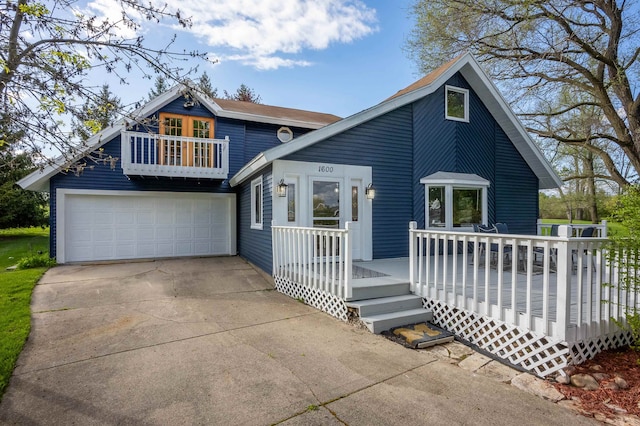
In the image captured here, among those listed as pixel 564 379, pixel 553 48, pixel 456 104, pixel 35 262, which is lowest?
pixel 564 379

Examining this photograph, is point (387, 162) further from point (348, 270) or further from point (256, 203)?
point (348, 270)

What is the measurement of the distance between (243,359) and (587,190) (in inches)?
1019

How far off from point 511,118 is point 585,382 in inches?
330

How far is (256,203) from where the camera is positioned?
8.66 meters

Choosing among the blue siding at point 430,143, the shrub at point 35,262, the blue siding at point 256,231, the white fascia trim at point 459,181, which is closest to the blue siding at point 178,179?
the blue siding at point 256,231

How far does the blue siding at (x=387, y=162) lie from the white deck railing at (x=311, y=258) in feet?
7.65

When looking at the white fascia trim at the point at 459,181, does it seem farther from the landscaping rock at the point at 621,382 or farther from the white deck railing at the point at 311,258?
the landscaping rock at the point at 621,382

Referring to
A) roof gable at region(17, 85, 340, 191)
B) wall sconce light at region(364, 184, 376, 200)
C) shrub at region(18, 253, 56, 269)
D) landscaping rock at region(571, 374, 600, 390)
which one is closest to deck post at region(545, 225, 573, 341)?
landscaping rock at region(571, 374, 600, 390)

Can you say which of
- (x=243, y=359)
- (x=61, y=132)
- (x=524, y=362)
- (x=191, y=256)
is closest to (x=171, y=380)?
(x=243, y=359)

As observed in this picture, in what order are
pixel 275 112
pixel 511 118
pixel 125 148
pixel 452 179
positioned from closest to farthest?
pixel 452 179 → pixel 125 148 → pixel 511 118 → pixel 275 112

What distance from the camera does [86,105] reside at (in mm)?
3516

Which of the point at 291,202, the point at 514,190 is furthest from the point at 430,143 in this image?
the point at 291,202

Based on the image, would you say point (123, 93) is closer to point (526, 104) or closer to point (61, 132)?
point (61, 132)

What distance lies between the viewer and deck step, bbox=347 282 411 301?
16.5 feet
